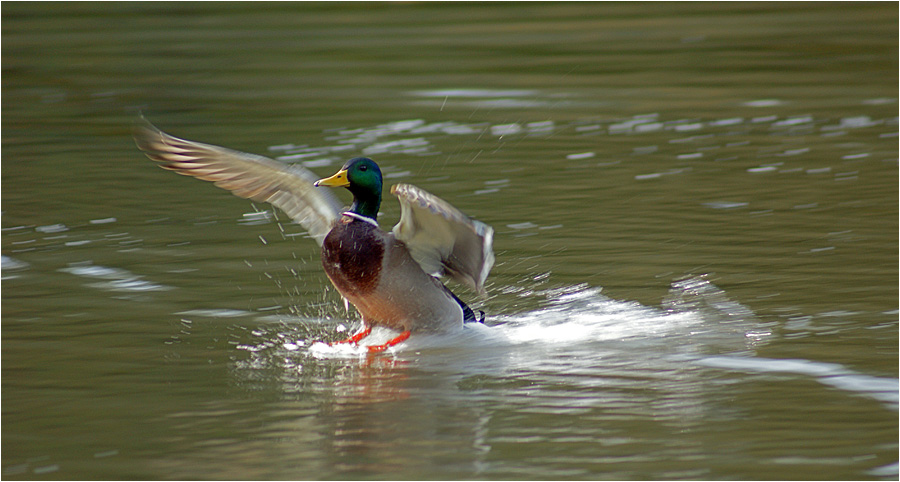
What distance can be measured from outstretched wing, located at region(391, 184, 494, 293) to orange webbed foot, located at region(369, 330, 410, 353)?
323 mm

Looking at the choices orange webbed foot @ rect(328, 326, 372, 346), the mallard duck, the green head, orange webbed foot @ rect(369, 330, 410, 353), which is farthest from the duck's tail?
the green head

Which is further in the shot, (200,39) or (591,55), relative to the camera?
(200,39)

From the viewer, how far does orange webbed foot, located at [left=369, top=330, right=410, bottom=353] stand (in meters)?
6.36

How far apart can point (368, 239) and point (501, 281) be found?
148cm

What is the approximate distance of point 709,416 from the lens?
5145mm

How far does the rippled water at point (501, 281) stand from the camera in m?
4.95

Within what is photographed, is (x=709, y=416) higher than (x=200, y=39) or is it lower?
lower

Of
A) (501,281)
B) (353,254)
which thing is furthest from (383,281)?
(501,281)

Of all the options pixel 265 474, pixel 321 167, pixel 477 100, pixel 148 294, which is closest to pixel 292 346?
pixel 148 294

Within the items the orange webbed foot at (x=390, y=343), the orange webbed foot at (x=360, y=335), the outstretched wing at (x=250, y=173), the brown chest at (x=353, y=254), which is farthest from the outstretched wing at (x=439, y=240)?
the outstretched wing at (x=250, y=173)

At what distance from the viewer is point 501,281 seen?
7516 mm

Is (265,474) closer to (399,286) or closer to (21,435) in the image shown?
(21,435)

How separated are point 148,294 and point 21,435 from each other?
7.29 feet

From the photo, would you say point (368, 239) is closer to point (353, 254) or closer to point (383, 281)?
point (353, 254)
